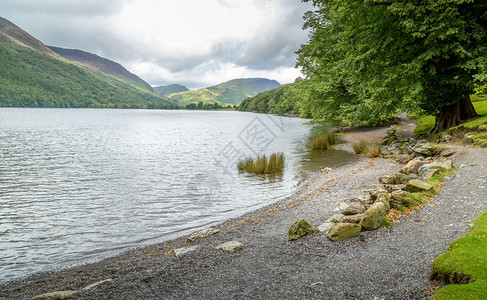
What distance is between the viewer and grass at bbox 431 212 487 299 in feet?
12.4

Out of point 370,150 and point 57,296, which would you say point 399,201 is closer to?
point 57,296

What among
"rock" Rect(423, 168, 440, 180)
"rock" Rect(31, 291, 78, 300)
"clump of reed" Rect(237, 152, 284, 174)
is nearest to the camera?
"rock" Rect(31, 291, 78, 300)

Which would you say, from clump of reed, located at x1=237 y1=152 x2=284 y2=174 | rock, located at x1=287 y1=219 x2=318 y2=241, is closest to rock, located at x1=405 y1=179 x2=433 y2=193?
rock, located at x1=287 y1=219 x2=318 y2=241

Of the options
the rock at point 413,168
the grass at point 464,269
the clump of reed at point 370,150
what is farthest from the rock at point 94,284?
the clump of reed at point 370,150

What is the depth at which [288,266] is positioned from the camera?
5707mm

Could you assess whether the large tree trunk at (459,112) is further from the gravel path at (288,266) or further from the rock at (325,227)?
the rock at (325,227)

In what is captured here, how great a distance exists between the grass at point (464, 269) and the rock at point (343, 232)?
1.95 metres

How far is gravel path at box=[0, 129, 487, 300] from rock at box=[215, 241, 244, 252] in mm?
178

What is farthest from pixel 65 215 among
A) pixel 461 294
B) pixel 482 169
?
pixel 482 169

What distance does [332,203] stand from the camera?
10211 millimetres

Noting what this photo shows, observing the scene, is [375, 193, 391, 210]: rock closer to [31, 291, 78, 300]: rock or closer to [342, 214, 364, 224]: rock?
[342, 214, 364, 224]: rock

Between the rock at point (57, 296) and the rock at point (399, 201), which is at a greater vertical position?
the rock at point (399, 201)

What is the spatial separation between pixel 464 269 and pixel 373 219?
8.82 feet

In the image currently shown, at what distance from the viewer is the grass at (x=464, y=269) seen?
12.4ft
